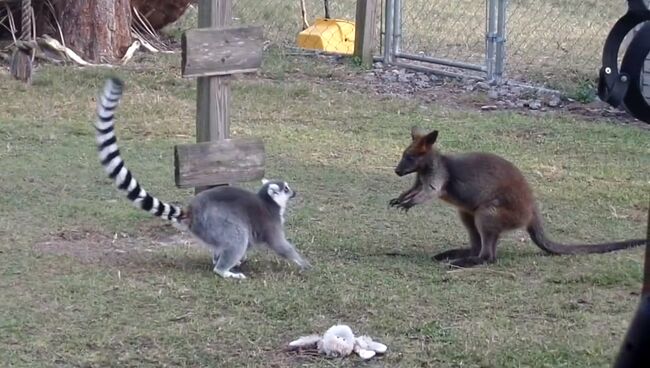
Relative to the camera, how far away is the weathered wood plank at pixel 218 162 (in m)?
6.41

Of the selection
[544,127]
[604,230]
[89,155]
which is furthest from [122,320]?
[544,127]

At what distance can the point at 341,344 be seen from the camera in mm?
4664

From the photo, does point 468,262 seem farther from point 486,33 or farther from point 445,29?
point 445,29

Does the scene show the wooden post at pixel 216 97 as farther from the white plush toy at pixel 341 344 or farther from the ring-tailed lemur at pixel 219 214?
the white plush toy at pixel 341 344

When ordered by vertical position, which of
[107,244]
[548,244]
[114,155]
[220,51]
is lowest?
[107,244]

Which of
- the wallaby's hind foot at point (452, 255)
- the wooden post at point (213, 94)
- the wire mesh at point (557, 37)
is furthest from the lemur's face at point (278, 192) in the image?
the wire mesh at point (557, 37)

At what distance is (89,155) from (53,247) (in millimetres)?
2453

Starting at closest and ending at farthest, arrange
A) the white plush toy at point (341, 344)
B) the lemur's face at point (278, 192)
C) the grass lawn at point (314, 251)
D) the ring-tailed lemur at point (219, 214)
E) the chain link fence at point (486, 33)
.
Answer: the white plush toy at point (341, 344) → the grass lawn at point (314, 251) → the ring-tailed lemur at point (219, 214) → the lemur's face at point (278, 192) → the chain link fence at point (486, 33)

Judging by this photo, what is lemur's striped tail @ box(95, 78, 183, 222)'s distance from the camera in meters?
5.50

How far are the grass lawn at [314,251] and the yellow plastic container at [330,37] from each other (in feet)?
8.67

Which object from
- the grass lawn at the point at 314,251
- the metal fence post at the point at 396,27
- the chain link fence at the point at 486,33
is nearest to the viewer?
the grass lawn at the point at 314,251

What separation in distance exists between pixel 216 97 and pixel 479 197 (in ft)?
5.33

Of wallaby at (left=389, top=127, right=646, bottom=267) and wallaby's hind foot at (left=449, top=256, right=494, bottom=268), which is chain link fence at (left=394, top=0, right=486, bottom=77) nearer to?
wallaby at (left=389, top=127, right=646, bottom=267)

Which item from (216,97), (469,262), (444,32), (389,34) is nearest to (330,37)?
(389,34)
